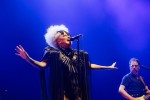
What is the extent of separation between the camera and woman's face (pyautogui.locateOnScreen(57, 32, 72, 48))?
4.54m

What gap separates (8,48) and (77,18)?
1.81 metres

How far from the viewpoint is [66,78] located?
4352mm

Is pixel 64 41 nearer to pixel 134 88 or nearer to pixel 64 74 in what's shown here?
pixel 64 74

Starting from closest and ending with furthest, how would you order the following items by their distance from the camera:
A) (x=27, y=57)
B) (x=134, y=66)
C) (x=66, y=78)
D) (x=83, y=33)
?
1. (x=27, y=57)
2. (x=66, y=78)
3. (x=134, y=66)
4. (x=83, y=33)

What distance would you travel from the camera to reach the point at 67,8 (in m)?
7.37

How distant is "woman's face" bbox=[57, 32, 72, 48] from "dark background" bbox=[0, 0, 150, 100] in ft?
6.98

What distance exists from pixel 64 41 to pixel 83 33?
2.93 meters

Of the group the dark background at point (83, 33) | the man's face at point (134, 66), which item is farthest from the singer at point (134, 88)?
the dark background at point (83, 33)

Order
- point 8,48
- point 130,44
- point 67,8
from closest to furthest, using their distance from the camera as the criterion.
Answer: point 8,48 → point 67,8 → point 130,44

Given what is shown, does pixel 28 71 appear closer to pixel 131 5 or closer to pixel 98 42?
pixel 98 42

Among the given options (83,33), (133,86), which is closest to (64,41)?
(133,86)

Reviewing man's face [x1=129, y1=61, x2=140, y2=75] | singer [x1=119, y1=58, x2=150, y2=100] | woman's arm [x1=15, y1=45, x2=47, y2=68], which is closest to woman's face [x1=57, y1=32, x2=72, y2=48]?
woman's arm [x1=15, y1=45, x2=47, y2=68]

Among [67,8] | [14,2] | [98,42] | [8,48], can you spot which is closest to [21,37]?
[8,48]

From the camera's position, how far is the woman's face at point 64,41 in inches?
179
